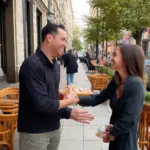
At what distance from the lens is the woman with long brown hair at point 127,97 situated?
1.89m

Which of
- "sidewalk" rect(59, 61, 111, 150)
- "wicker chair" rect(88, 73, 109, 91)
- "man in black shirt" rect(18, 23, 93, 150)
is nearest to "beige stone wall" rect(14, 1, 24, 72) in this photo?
"wicker chair" rect(88, 73, 109, 91)

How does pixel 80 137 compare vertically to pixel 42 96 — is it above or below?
below

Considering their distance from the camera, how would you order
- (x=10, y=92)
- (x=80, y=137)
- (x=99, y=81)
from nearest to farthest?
1. (x=10, y=92)
2. (x=80, y=137)
3. (x=99, y=81)

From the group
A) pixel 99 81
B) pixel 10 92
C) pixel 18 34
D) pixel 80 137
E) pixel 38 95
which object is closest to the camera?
pixel 38 95

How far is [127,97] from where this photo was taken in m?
1.90

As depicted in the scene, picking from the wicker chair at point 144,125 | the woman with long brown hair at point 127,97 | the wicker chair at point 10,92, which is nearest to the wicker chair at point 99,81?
the wicker chair at point 10,92

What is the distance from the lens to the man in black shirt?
6.01ft

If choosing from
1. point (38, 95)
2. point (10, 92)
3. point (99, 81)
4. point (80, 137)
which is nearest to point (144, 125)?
point (80, 137)

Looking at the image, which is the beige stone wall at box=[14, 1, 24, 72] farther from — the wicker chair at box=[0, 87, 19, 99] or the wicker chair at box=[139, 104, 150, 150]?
the wicker chair at box=[139, 104, 150, 150]

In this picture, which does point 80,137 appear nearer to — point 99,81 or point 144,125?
point 144,125

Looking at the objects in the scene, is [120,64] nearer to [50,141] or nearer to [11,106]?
[50,141]

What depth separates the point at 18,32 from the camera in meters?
9.68

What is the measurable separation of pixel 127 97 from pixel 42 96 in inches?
28.6

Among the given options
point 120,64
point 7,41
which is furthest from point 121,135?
point 7,41
